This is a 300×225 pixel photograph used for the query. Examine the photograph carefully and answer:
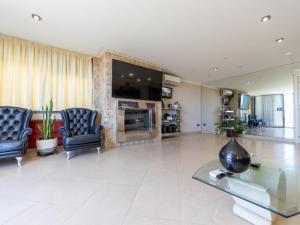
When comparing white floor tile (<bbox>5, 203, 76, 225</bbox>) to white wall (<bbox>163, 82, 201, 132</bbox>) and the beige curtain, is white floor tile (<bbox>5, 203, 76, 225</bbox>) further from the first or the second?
white wall (<bbox>163, 82, 201, 132</bbox>)

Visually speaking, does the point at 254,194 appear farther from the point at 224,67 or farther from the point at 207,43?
the point at 224,67

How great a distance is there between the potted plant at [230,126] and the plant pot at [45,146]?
20.0 ft

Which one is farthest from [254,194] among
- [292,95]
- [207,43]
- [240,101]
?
[240,101]

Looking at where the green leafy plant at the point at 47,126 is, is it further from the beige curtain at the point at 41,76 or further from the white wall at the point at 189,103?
the white wall at the point at 189,103

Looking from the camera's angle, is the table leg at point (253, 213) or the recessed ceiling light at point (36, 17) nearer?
the table leg at point (253, 213)

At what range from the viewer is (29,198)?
5.71ft

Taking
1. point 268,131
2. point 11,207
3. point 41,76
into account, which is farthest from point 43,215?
point 268,131

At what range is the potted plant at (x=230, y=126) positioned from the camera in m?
6.46

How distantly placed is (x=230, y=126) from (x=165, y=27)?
543 cm

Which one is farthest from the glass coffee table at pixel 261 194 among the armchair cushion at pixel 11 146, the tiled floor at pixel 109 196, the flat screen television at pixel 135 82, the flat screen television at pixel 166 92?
the flat screen television at pixel 166 92

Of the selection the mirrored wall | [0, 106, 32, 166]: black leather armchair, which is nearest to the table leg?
[0, 106, 32, 166]: black leather armchair

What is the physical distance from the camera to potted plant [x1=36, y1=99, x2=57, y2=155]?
11.1 ft

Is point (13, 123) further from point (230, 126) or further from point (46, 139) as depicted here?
point (230, 126)

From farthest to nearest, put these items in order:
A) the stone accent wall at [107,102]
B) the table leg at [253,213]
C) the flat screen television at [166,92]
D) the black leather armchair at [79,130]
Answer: the flat screen television at [166,92]
the stone accent wall at [107,102]
the black leather armchair at [79,130]
the table leg at [253,213]
